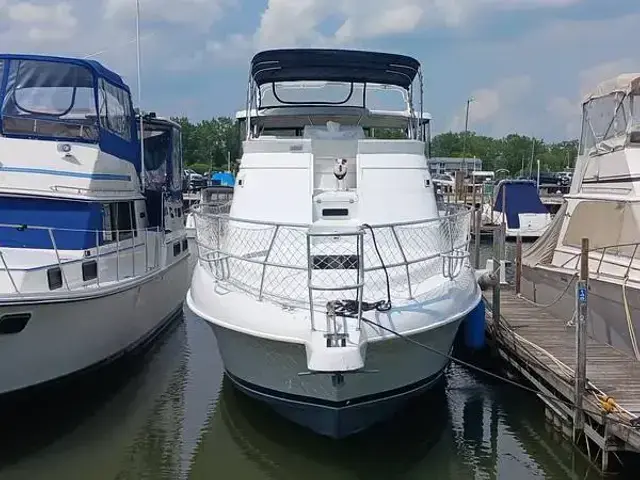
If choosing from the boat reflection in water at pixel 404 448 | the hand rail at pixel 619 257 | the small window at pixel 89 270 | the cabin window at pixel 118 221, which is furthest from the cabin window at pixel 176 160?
the hand rail at pixel 619 257

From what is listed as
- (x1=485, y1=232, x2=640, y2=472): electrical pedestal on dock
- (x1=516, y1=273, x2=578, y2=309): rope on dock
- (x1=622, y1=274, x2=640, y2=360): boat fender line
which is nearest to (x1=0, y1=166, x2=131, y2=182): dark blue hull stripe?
(x1=485, y1=232, x2=640, y2=472): electrical pedestal on dock

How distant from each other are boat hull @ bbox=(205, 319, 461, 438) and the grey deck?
137 cm

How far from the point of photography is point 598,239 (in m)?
11.3

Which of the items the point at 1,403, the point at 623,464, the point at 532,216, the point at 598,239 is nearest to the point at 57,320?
the point at 1,403

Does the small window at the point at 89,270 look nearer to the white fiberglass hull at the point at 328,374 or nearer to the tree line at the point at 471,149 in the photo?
the white fiberglass hull at the point at 328,374

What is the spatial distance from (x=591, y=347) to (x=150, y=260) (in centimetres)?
692

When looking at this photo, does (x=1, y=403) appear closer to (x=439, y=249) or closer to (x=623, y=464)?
(x=439, y=249)

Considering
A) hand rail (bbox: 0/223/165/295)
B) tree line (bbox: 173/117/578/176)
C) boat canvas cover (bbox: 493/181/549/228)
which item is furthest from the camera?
tree line (bbox: 173/117/578/176)

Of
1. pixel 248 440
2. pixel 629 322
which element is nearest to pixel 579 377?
pixel 629 322

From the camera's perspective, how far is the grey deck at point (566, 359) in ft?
24.7

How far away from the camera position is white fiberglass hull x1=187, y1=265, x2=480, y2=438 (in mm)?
7480

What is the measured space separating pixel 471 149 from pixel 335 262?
93.4 m

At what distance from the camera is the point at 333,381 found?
7352 mm

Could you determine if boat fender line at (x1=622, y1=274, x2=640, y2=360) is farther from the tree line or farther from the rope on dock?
the tree line
